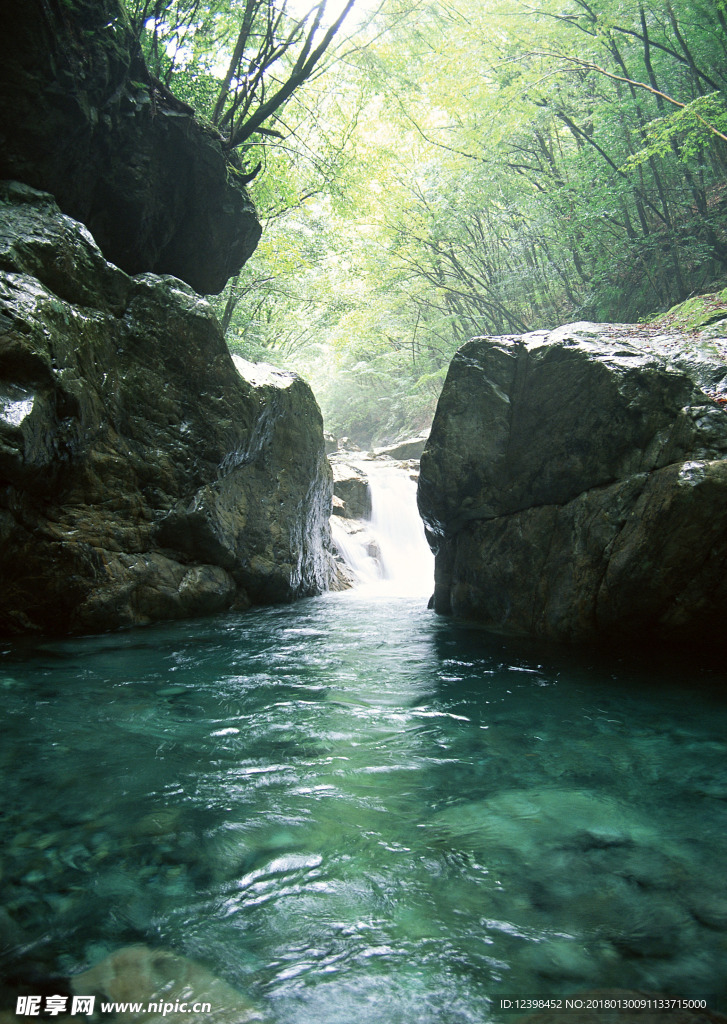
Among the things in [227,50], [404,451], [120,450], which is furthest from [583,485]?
[404,451]

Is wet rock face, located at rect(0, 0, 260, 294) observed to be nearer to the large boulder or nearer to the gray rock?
the large boulder

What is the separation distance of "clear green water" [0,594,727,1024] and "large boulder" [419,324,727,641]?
0.85 metres

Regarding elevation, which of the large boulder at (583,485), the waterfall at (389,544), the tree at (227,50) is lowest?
the waterfall at (389,544)

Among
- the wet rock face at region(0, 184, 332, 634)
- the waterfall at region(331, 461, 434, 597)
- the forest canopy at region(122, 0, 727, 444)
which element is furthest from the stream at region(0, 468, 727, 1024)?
the forest canopy at region(122, 0, 727, 444)

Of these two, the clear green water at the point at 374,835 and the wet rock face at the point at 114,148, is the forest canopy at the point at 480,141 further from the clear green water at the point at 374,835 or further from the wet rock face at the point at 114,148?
the clear green water at the point at 374,835

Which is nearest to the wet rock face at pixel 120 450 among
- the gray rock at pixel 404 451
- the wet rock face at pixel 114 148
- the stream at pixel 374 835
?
the wet rock face at pixel 114 148

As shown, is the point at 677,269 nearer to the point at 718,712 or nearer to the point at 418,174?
the point at 418,174

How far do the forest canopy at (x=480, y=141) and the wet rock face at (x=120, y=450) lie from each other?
13.1 feet

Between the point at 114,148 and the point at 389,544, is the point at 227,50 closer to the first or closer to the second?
the point at 114,148

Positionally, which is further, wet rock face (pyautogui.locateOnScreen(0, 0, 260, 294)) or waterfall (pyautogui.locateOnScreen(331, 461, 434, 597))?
waterfall (pyautogui.locateOnScreen(331, 461, 434, 597))

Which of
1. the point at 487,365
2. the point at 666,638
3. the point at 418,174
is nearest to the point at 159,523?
the point at 487,365

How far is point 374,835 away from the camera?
7.85 ft

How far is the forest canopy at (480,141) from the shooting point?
9.23m

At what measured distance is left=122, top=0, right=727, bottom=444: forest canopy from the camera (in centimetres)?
923
